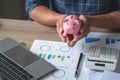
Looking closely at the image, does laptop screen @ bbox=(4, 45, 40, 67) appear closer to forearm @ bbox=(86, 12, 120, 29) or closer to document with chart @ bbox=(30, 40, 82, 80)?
Result: document with chart @ bbox=(30, 40, 82, 80)

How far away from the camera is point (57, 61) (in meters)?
0.96

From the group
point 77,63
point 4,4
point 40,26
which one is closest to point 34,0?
point 40,26

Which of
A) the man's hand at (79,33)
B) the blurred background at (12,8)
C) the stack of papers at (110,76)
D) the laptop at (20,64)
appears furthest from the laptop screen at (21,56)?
the blurred background at (12,8)

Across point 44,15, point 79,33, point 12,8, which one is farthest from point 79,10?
point 12,8

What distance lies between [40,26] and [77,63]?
0.32m

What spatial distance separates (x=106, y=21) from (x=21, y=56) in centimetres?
40

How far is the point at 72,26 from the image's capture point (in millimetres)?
946

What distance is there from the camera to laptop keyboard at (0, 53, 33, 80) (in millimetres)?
875

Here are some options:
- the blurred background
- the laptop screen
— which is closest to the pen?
the laptop screen

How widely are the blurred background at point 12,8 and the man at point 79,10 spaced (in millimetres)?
547

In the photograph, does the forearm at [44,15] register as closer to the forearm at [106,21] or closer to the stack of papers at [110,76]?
the forearm at [106,21]

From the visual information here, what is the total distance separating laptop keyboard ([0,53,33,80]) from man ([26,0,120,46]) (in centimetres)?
26

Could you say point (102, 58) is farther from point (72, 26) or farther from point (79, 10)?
point (79, 10)

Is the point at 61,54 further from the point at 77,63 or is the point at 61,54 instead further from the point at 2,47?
the point at 2,47
